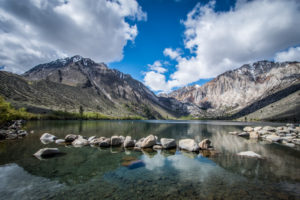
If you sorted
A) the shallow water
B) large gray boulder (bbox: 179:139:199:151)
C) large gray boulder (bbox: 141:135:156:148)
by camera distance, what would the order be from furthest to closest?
large gray boulder (bbox: 141:135:156:148), large gray boulder (bbox: 179:139:199:151), the shallow water

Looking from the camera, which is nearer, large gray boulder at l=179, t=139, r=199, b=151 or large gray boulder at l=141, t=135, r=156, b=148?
large gray boulder at l=179, t=139, r=199, b=151

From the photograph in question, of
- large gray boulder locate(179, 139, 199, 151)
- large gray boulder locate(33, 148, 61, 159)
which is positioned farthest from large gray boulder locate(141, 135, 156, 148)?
large gray boulder locate(33, 148, 61, 159)

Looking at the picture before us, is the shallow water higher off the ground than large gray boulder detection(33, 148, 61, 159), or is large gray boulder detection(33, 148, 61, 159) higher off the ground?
large gray boulder detection(33, 148, 61, 159)

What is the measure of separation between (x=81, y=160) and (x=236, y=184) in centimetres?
2013

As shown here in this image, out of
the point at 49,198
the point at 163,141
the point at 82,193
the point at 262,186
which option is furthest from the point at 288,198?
the point at 163,141

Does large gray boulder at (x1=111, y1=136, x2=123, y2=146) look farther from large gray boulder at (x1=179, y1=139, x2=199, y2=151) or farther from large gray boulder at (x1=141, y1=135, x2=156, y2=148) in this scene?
large gray boulder at (x1=179, y1=139, x2=199, y2=151)

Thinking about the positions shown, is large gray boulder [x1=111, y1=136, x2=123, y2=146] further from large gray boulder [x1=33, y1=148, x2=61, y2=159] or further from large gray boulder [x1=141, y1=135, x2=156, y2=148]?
large gray boulder [x1=33, y1=148, x2=61, y2=159]

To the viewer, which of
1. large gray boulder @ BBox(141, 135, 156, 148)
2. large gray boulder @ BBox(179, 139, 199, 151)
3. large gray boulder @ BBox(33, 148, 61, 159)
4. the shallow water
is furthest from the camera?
large gray boulder @ BBox(141, 135, 156, 148)

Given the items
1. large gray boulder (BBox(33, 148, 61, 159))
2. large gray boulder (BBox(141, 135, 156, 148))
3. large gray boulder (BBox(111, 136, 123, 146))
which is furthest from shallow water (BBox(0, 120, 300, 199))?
large gray boulder (BBox(111, 136, 123, 146))

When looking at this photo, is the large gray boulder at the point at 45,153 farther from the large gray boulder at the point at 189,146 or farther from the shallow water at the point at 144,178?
the large gray boulder at the point at 189,146

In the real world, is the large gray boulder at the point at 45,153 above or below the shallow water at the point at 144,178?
above

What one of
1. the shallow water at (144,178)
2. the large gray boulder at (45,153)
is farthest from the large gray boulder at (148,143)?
the large gray boulder at (45,153)

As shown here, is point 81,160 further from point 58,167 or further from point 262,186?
point 262,186

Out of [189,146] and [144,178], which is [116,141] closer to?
[189,146]
